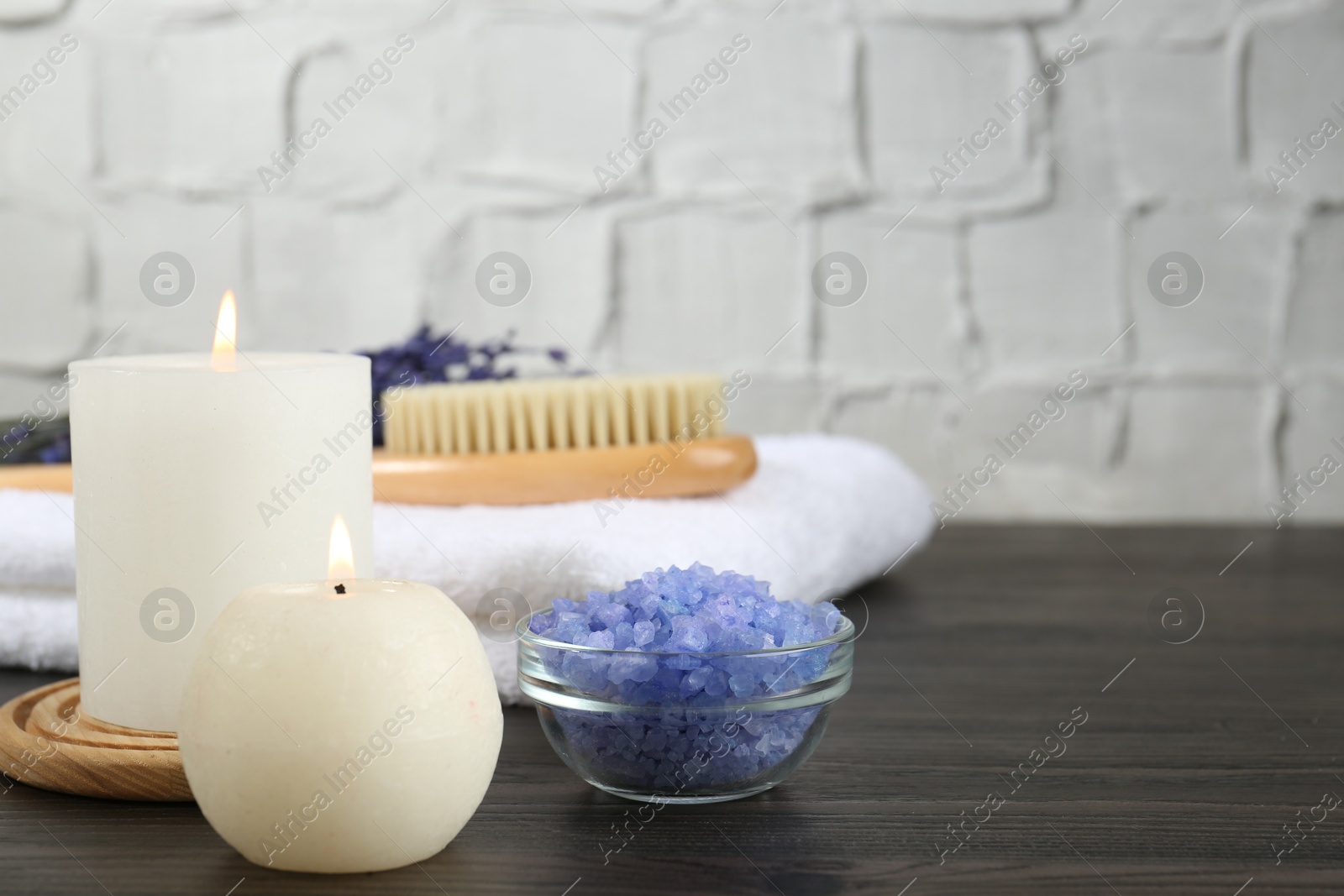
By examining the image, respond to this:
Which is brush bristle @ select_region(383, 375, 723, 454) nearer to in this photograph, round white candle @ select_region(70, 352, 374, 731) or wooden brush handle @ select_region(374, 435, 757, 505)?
wooden brush handle @ select_region(374, 435, 757, 505)

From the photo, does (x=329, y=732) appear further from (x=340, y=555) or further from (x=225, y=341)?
(x=225, y=341)

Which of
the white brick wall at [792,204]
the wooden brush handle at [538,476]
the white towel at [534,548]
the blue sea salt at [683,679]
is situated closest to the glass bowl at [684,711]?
the blue sea salt at [683,679]

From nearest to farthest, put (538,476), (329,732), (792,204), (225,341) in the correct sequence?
(329,732), (225,341), (538,476), (792,204)

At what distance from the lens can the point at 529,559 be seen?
1.76 ft

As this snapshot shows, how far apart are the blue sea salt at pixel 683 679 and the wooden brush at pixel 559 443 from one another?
0.72ft

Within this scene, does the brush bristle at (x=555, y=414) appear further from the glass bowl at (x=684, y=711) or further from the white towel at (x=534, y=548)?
the glass bowl at (x=684, y=711)

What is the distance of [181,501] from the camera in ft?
1.36

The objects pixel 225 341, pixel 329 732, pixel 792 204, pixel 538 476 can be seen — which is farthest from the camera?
pixel 792 204

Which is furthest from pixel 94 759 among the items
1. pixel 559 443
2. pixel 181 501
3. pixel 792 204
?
pixel 792 204

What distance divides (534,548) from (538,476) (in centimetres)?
12

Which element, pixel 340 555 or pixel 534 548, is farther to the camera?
pixel 534 548

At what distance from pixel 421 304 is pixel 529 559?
648 millimetres

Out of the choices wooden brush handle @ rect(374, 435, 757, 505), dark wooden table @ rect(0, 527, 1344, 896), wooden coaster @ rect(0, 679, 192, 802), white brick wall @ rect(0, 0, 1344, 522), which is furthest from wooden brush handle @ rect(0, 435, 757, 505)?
white brick wall @ rect(0, 0, 1344, 522)

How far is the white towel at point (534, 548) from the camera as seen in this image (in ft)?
1.76
